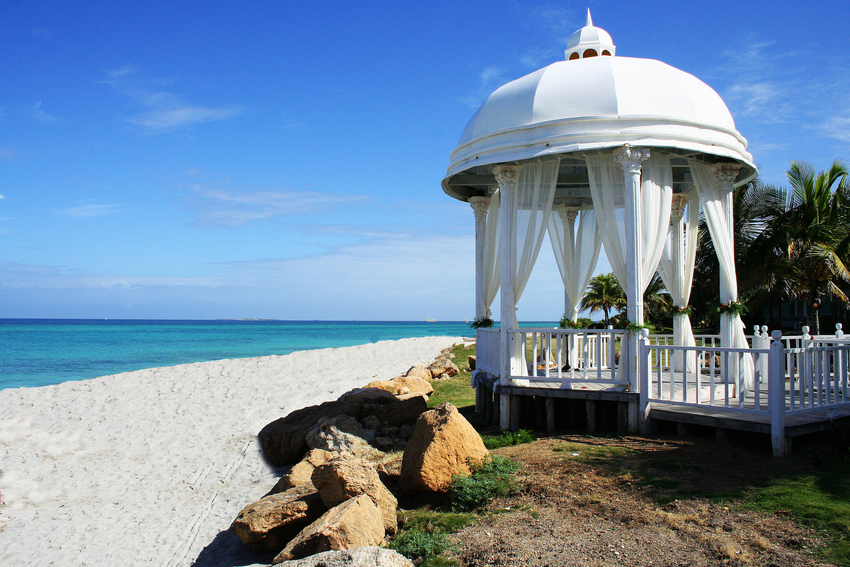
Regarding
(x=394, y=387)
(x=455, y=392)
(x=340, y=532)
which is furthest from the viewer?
(x=455, y=392)

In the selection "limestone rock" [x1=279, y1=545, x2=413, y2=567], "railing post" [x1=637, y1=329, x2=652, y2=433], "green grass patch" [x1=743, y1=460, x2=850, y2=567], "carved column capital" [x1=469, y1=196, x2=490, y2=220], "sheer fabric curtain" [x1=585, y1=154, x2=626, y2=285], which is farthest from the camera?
"carved column capital" [x1=469, y1=196, x2=490, y2=220]

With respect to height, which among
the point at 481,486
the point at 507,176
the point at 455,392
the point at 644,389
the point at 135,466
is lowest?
the point at 135,466

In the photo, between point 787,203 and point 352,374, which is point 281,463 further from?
point 787,203

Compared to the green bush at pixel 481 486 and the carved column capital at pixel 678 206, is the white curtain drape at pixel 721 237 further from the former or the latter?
the green bush at pixel 481 486

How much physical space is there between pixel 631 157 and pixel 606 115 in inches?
28.5

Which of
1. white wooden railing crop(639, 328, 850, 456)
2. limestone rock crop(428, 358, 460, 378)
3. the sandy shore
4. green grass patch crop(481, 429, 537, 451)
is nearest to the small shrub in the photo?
the sandy shore

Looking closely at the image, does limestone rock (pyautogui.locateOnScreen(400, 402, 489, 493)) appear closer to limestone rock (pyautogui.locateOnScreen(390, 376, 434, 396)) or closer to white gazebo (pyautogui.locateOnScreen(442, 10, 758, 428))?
white gazebo (pyautogui.locateOnScreen(442, 10, 758, 428))

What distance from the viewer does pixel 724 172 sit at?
9945 millimetres

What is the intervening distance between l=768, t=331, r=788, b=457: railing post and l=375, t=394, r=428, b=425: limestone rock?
5.80 m

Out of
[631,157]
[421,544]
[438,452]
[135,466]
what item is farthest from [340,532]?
[135,466]

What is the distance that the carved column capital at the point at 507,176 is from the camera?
32.1ft

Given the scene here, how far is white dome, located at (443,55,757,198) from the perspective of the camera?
29.0 ft

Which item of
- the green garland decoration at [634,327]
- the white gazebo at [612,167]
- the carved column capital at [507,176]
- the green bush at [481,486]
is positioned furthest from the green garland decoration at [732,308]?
the green bush at [481,486]

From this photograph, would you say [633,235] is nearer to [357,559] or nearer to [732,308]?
[732,308]
